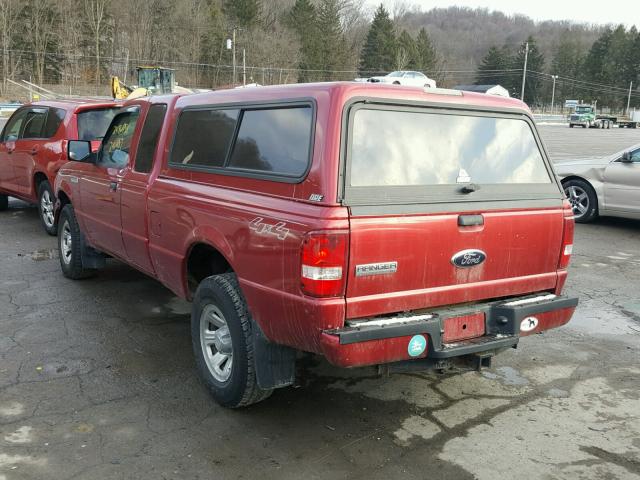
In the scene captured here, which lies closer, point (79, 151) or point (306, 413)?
point (306, 413)

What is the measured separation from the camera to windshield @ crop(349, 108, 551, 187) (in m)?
3.11

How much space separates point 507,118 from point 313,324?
1.89 m

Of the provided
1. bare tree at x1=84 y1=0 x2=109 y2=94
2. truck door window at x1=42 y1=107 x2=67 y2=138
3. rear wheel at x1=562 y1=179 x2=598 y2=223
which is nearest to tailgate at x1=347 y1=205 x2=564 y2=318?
truck door window at x1=42 y1=107 x2=67 y2=138

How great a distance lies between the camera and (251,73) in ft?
275

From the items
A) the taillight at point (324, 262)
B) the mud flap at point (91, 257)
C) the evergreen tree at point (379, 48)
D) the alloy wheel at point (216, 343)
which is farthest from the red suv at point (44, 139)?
→ the evergreen tree at point (379, 48)

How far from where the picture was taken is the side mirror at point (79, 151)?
5527 millimetres

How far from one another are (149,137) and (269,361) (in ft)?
7.28

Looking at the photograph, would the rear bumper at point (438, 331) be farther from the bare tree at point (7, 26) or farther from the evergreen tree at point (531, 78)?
the evergreen tree at point (531, 78)

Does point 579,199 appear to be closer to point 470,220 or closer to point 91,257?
point 470,220

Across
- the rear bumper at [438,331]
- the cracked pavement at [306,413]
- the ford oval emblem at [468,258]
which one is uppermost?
the ford oval emblem at [468,258]

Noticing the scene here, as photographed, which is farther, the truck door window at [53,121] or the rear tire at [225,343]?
the truck door window at [53,121]

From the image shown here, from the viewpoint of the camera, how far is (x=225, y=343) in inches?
146

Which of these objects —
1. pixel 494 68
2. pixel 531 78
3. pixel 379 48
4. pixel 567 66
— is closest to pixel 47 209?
pixel 379 48

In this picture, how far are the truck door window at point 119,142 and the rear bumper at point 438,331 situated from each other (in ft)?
9.23
